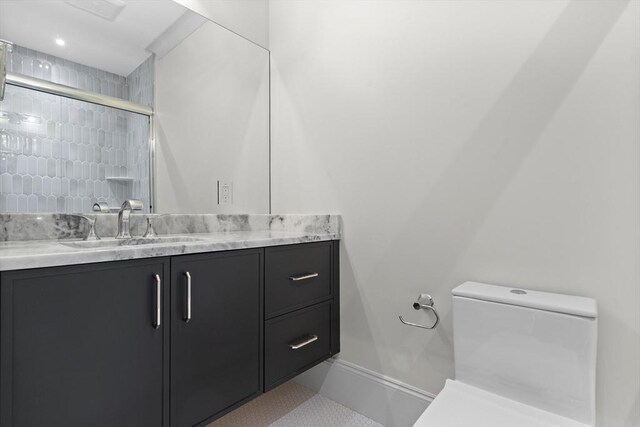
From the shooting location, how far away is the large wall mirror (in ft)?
3.86

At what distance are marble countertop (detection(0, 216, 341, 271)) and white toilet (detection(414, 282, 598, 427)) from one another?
2.39 feet

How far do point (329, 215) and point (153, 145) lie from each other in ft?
2.98

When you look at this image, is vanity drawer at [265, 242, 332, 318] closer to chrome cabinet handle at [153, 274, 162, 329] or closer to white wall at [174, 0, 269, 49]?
chrome cabinet handle at [153, 274, 162, 329]

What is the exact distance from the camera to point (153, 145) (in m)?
1.51

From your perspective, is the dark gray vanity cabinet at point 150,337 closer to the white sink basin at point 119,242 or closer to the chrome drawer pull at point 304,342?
the chrome drawer pull at point 304,342

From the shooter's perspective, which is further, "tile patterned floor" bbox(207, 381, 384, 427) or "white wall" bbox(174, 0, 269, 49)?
"white wall" bbox(174, 0, 269, 49)

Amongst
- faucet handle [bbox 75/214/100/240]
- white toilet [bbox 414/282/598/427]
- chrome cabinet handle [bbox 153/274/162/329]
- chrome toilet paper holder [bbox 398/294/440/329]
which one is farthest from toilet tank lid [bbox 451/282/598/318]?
faucet handle [bbox 75/214/100/240]

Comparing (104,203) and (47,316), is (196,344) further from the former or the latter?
(104,203)

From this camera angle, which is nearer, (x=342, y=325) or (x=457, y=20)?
(x=457, y=20)

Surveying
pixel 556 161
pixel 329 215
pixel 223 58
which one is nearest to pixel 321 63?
pixel 223 58

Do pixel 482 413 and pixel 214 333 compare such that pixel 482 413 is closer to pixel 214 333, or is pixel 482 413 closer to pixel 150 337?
pixel 214 333

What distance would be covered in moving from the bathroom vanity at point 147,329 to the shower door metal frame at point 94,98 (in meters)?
0.39

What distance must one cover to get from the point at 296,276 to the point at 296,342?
0.96 feet

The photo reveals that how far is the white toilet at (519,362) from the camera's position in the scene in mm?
909
